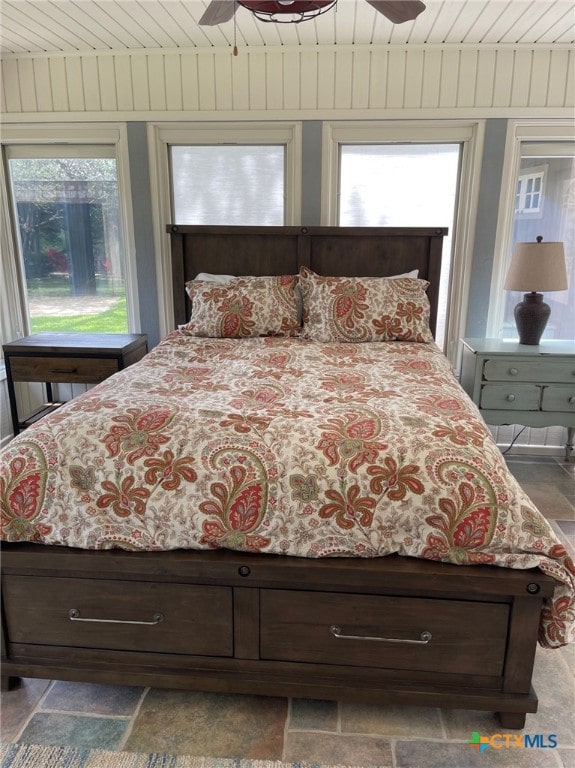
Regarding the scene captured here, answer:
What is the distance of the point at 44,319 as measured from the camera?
399 cm

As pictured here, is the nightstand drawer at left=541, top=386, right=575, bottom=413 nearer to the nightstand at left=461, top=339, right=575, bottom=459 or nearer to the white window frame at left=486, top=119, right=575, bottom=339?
the nightstand at left=461, top=339, right=575, bottom=459

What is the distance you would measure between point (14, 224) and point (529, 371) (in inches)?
136

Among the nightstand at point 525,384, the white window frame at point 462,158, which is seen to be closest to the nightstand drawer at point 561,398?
the nightstand at point 525,384

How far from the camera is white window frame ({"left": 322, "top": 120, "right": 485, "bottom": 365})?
3.38 meters

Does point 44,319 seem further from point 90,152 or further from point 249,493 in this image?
point 249,493

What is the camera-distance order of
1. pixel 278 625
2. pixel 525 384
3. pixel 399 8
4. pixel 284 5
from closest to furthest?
1. pixel 278 625
2. pixel 284 5
3. pixel 399 8
4. pixel 525 384

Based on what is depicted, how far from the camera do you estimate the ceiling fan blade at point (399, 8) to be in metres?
1.94

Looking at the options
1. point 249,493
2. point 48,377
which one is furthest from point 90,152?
point 249,493

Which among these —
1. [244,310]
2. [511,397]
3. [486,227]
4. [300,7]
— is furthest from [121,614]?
[486,227]

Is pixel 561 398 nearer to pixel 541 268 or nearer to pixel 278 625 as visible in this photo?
pixel 541 268

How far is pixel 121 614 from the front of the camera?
67.7 inches

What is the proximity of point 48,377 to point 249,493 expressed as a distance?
2.29 m

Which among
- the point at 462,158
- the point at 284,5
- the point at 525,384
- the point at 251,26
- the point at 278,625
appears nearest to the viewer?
the point at 278,625

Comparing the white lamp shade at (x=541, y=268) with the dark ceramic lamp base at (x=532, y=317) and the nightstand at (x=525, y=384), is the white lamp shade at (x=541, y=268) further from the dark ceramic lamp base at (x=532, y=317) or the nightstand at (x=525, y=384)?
the nightstand at (x=525, y=384)
